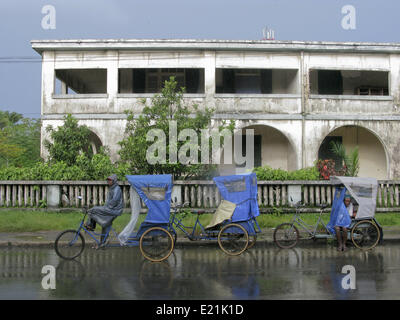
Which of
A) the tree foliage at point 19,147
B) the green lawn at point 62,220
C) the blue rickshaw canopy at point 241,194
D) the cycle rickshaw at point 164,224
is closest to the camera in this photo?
the cycle rickshaw at point 164,224

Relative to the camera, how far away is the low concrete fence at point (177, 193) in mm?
12977

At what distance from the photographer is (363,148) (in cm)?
2020

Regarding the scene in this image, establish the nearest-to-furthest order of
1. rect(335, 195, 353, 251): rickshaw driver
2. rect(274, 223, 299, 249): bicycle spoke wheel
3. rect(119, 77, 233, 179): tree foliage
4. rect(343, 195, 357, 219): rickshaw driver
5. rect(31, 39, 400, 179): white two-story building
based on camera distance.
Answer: rect(335, 195, 353, 251): rickshaw driver
rect(343, 195, 357, 219): rickshaw driver
rect(274, 223, 299, 249): bicycle spoke wheel
rect(119, 77, 233, 179): tree foliage
rect(31, 39, 400, 179): white two-story building

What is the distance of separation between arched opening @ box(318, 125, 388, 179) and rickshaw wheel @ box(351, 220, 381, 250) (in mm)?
10589

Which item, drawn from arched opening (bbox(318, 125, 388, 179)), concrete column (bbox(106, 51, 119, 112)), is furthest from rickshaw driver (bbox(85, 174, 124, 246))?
arched opening (bbox(318, 125, 388, 179))

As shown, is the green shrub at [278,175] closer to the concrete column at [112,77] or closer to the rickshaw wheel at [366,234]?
the rickshaw wheel at [366,234]

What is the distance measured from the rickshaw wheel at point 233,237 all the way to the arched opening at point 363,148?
12017 mm

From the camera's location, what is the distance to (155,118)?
14164 mm

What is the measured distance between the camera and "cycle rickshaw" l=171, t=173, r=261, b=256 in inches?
360

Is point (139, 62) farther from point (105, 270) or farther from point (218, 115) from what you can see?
point (105, 270)

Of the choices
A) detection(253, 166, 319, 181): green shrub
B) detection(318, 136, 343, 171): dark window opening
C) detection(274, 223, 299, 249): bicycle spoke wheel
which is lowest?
detection(274, 223, 299, 249): bicycle spoke wheel

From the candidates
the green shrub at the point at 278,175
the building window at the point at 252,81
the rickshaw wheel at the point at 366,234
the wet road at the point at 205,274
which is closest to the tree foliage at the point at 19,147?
the building window at the point at 252,81

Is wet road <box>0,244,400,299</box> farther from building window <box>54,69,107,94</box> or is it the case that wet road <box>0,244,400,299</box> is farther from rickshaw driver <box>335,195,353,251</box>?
building window <box>54,69,107,94</box>


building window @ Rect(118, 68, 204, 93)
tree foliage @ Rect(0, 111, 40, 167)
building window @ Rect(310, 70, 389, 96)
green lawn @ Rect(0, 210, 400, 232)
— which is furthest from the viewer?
tree foliage @ Rect(0, 111, 40, 167)
